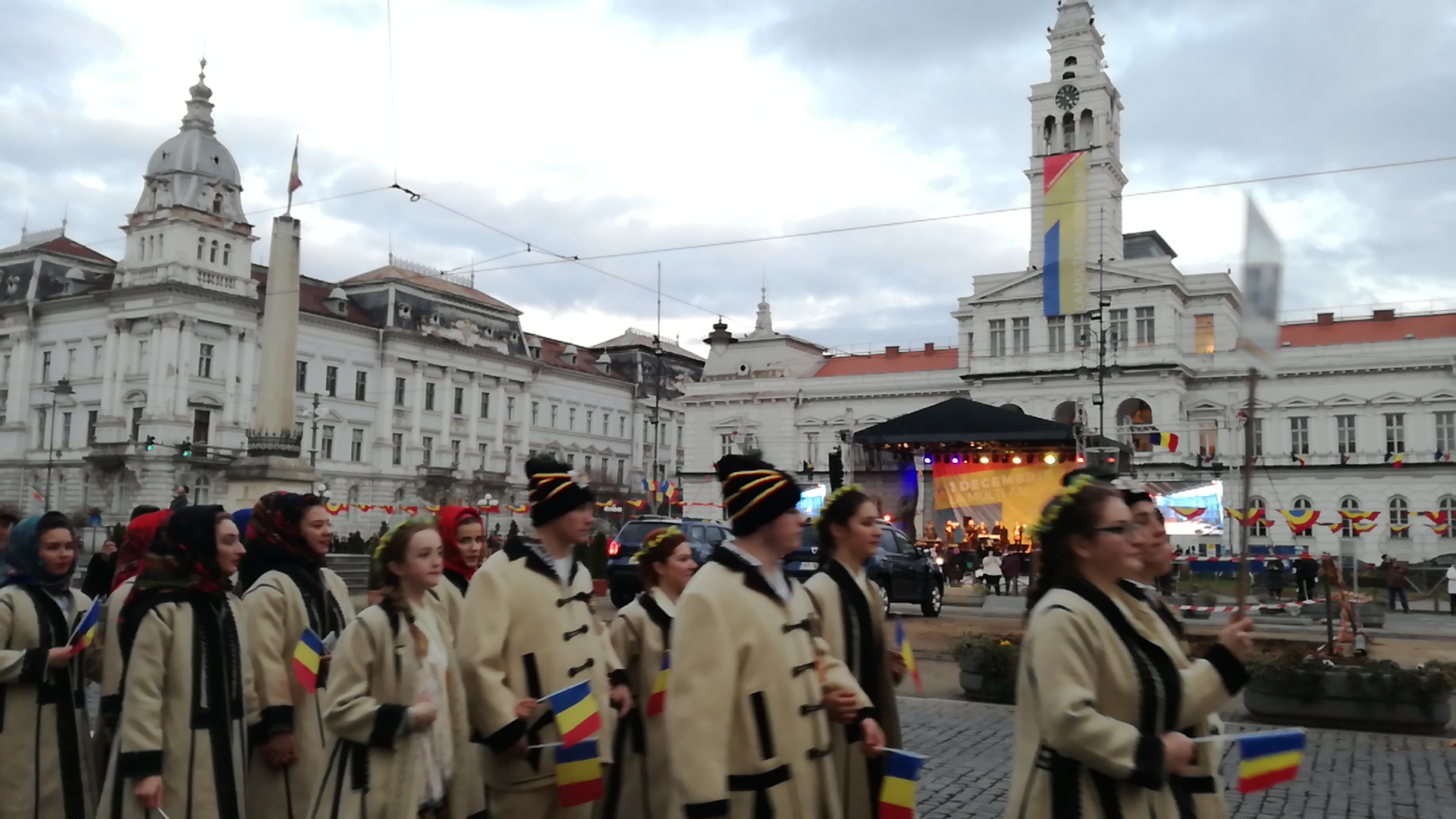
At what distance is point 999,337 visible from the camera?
61.5 m

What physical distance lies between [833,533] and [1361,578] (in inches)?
1404

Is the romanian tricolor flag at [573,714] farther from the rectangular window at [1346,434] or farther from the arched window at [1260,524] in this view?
the rectangular window at [1346,434]

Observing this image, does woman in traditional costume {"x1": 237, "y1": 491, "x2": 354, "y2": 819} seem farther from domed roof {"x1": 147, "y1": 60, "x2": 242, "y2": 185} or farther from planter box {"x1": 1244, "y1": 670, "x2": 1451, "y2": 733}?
domed roof {"x1": 147, "y1": 60, "x2": 242, "y2": 185}

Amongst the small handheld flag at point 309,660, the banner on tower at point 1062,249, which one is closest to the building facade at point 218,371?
the banner on tower at point 1062,249

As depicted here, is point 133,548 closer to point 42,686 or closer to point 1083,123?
point 42,686

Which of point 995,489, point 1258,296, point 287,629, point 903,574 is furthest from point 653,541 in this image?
point 995,489

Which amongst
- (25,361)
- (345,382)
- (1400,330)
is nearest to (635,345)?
(345,382)

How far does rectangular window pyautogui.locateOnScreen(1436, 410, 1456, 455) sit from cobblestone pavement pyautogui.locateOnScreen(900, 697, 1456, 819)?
50118mm

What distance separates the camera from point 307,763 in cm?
482

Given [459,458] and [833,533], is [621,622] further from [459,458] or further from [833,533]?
[459,458]

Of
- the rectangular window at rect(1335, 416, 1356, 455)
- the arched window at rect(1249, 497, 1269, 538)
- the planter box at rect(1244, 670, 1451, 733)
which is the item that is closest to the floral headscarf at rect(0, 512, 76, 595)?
the planter box at rect(1244, 670, 1451, 733)

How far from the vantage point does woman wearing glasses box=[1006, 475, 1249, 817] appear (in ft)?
10.5

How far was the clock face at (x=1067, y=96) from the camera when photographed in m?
61.4

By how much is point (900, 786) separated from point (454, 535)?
10.4 ft
